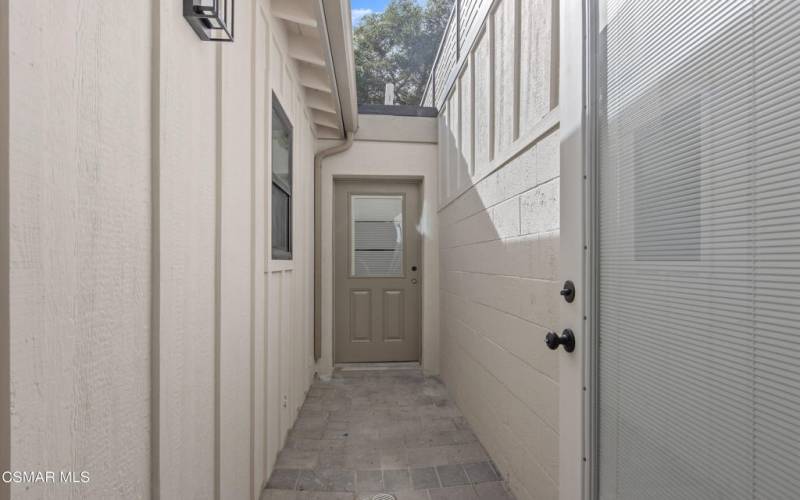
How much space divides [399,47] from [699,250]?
10942mm

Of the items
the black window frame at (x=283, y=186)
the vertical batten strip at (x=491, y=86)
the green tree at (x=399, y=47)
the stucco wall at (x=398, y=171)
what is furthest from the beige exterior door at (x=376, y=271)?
the green tree at (x=399, y=47)

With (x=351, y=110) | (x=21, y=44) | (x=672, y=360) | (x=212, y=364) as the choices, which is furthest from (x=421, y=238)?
(x=21, y=44)

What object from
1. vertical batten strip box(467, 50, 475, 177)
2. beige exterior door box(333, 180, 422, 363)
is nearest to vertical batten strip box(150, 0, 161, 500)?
vertical batten strip box(467, 50, 475, 177)

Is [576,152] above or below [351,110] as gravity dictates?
below

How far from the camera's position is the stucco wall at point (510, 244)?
158cm

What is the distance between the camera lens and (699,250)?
2.52 ft

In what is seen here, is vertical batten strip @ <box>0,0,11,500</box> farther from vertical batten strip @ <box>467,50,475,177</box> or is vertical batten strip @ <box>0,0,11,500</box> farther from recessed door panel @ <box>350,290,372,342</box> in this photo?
recessed door panel @ <box>350,290,372,342</box>

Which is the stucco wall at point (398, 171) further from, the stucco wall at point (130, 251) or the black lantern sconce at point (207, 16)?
the black lantern sconce at point (207, 16)

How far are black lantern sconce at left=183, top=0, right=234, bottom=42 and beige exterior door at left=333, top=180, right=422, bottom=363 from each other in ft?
9.80

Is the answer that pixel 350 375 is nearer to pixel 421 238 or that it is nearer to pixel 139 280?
pixel 421 238

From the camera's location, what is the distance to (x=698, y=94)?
77cm

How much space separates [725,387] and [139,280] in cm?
130

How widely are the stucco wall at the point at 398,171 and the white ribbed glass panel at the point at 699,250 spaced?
119 inches

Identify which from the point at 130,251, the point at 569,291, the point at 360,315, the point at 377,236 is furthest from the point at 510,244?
the point at 360,315
